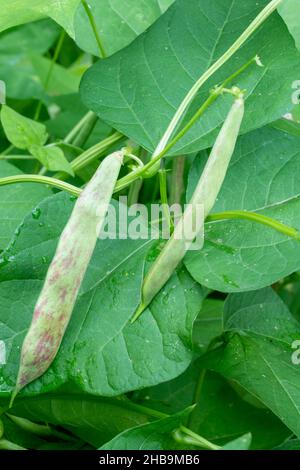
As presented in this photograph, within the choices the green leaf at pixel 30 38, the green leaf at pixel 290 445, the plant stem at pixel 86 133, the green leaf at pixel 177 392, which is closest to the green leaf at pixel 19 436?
the green leaf at pixel 177 392

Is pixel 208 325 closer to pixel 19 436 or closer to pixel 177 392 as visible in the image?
pixel 177 392

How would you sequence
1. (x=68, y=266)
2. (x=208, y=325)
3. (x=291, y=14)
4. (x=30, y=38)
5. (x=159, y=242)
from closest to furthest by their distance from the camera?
(x=68, y=266) < (x=159, y=242) < (x=291, y=14) < (x=208, y=325) < (x=30, y=38)

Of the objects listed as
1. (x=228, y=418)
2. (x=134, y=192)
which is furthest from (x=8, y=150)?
(x=228, y=418)

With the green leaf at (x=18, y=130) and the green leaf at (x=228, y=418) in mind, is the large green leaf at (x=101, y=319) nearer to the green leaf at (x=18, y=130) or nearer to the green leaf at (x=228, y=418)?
the green leaf at (x=18, y=130)

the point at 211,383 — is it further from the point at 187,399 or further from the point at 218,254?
the point at 218,254

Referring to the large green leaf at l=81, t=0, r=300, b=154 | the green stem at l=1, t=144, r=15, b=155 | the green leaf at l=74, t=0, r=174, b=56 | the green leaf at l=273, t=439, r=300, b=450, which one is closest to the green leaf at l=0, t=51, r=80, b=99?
the green stem at l=1, t=144, r=15, b=155

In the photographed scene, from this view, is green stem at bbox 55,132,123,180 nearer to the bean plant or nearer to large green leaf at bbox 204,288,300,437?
the bean plant
